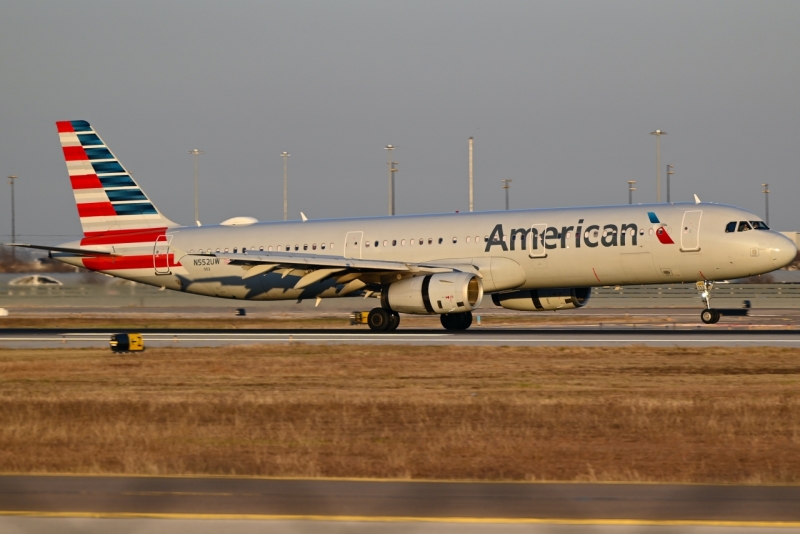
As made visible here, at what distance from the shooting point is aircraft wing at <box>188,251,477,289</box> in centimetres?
3747

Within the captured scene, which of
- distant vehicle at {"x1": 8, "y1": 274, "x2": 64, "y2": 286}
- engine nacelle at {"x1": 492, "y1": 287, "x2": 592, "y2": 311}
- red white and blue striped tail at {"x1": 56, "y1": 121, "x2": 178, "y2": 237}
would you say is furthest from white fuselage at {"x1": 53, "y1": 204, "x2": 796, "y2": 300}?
distant vehicle at {"x1": 8, "y1": 274, "x2": 64, "y2": 286}

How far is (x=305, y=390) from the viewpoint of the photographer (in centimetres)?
2294

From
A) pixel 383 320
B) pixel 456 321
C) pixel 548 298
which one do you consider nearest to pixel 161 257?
pixel 383 320

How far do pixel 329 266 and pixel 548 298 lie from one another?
807cm

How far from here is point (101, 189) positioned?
44.7 metres

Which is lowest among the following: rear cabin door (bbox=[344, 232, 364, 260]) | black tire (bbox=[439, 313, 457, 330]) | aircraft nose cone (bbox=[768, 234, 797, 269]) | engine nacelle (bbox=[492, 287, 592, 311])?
black tire (bbox=[439, 313, 457, 330])

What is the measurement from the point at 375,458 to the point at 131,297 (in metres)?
46.9

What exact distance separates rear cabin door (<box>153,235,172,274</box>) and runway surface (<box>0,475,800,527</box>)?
30.9m

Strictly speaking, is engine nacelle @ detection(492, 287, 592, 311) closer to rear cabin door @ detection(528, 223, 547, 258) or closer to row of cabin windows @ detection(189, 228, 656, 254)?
rear cabin door @ detection(528, 223, 547, 258)

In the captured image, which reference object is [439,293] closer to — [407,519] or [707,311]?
[707,311]

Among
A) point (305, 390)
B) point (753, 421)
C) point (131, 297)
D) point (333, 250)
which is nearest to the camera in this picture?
point (753, 421)

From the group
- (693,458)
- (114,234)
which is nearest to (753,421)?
(693,458)

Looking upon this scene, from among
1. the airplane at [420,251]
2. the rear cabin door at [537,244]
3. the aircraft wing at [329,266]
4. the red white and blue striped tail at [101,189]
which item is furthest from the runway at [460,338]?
the red white and blue striped tail at [101,189]

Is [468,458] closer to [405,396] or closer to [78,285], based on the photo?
[405,396]
